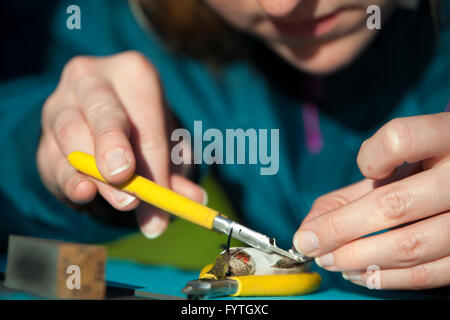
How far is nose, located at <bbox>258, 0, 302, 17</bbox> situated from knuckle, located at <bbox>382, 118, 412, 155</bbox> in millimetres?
177

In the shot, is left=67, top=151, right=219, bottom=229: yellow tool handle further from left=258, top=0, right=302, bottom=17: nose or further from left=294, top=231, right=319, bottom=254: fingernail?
left=258, top=0, right=302, bottom=17: nose

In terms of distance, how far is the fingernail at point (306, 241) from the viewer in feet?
1.14

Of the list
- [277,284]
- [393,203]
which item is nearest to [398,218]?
[393,203]

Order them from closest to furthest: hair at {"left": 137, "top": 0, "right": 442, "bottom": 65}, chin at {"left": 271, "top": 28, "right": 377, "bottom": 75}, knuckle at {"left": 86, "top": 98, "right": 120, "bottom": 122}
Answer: knuckle at {"left": 86, "top": 98, "right": 120, "bottom": 122}, chin at {"left": 271, "top": 28, "right": 377, "bottom": 75}, hair at {"left": 137, "top": 0, "right": 442, "bottom": 65}

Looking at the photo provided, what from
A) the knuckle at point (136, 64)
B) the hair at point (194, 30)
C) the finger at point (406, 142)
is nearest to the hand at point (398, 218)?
the finger at point (406, 142)

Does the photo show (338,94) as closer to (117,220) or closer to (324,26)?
(324,26)

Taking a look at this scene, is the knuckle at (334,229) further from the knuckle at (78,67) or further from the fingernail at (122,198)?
the knuckle at (78,67)

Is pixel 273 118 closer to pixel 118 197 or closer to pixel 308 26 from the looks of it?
pixel 308 26

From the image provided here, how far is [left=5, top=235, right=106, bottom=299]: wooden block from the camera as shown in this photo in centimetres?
31

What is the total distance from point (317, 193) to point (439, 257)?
33 centimetres

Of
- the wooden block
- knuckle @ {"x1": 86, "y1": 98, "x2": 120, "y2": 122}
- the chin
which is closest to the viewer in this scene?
the wooden block

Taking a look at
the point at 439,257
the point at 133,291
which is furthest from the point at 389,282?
the point at 133,291

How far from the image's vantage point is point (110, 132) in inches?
14.6

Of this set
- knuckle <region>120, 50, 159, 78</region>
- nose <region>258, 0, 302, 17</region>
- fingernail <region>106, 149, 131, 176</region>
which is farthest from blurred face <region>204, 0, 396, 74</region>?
fingernail <region>106, 149, 131, 176</region>
